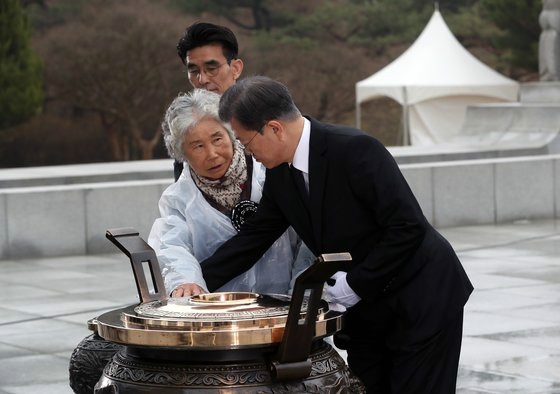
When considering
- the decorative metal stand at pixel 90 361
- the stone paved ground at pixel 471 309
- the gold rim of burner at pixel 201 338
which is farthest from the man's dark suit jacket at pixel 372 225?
the stone paved ground at pixel 471 309

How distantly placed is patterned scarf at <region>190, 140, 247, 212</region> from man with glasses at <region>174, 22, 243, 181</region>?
581mm

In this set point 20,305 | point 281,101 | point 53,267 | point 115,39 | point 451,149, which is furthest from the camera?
point 115,39

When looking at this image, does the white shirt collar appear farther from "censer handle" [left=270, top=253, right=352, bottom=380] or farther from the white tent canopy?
the white tent canopy

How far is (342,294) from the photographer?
3473 mm

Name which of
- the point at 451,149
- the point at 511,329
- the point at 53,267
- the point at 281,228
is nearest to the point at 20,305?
the point at 53,267

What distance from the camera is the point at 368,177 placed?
344cm

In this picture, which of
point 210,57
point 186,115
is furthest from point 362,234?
point 210,57

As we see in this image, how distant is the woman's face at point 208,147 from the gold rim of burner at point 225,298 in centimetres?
50

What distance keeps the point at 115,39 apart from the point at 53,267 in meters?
19.5

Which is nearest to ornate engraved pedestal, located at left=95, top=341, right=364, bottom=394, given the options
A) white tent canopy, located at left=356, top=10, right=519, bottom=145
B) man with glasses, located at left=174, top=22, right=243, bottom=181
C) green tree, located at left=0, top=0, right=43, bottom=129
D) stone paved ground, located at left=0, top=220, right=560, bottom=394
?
man with glasses, located at left=174, top=22, right=243, bottom=181

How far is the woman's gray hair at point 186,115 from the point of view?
3.70 m

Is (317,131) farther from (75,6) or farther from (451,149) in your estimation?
(75,6)

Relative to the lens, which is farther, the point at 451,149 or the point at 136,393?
the point at 451,149

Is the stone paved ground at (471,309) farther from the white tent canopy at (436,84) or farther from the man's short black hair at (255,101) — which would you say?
the white tent canopy at (436,84)
